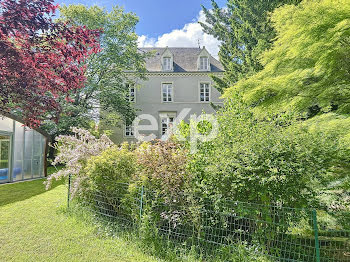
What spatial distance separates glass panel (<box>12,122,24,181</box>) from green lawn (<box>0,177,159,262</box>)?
5.39 m

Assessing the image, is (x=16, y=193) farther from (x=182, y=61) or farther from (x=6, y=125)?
(x=182, y=61)

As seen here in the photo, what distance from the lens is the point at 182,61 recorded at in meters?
23.7

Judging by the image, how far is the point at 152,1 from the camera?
13133 millimetres

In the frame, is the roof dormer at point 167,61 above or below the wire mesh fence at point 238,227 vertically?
above

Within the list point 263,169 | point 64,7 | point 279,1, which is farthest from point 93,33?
point 64,7

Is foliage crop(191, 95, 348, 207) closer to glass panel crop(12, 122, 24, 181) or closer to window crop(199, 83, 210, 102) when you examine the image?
glass panel crop(12, 122, 24, 181)

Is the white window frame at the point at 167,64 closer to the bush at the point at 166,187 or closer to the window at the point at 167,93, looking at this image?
the window at the point at 167,93

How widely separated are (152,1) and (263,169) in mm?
13068

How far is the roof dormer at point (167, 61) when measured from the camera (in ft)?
74.6

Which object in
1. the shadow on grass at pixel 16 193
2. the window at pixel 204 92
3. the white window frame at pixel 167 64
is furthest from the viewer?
the window at pixel 204 92

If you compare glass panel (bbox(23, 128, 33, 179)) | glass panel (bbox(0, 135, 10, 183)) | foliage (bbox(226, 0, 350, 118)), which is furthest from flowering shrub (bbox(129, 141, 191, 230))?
glass panel (bbox(23, 128, 33, 179))

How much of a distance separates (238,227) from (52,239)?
132 inches

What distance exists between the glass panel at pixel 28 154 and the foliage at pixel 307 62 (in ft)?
36.8

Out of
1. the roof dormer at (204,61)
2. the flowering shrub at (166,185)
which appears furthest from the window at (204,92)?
the flowering shrub at (166,185)
